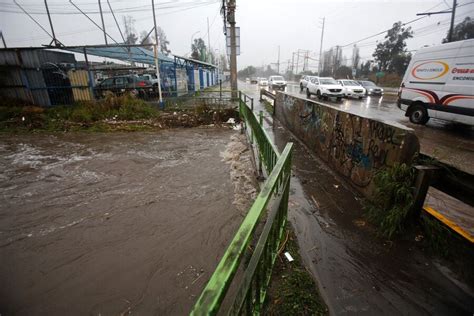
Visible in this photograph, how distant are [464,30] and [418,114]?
42564mm

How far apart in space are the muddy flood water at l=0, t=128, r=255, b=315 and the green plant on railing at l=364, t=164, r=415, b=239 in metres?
2.17

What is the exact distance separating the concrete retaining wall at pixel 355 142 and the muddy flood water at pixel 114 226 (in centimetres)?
209

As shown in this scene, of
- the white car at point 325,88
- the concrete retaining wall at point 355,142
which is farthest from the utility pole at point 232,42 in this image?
the concrete retaining wall at point 355,142

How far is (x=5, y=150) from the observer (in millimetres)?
7355

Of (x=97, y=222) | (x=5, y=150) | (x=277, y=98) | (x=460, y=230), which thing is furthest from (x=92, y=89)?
(x=460, y=230)

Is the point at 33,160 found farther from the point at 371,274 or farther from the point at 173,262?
the point at 371,274

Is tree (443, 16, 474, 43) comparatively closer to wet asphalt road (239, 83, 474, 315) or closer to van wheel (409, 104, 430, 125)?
van wheel (409, 104, 430, 125)

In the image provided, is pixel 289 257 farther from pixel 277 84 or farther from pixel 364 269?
pixel 277 84

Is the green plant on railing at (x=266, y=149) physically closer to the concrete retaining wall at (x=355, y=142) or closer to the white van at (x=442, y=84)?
the concrete retaining wall at (x=355, y=142)

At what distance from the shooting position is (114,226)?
3605 millimetres

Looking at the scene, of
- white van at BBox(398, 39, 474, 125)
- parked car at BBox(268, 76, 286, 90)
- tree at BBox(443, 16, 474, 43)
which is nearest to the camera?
white van at BBox(398, 39, 474, 125)

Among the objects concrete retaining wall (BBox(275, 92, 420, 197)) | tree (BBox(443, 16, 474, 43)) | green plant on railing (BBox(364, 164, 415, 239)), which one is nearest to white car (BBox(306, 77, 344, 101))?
concrete retaining wall (BBox(275, 92, 420, 197))

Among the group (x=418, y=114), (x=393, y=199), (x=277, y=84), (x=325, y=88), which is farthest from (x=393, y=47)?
(x=393, y=199)

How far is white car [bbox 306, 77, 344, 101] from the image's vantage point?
16.4 meters
